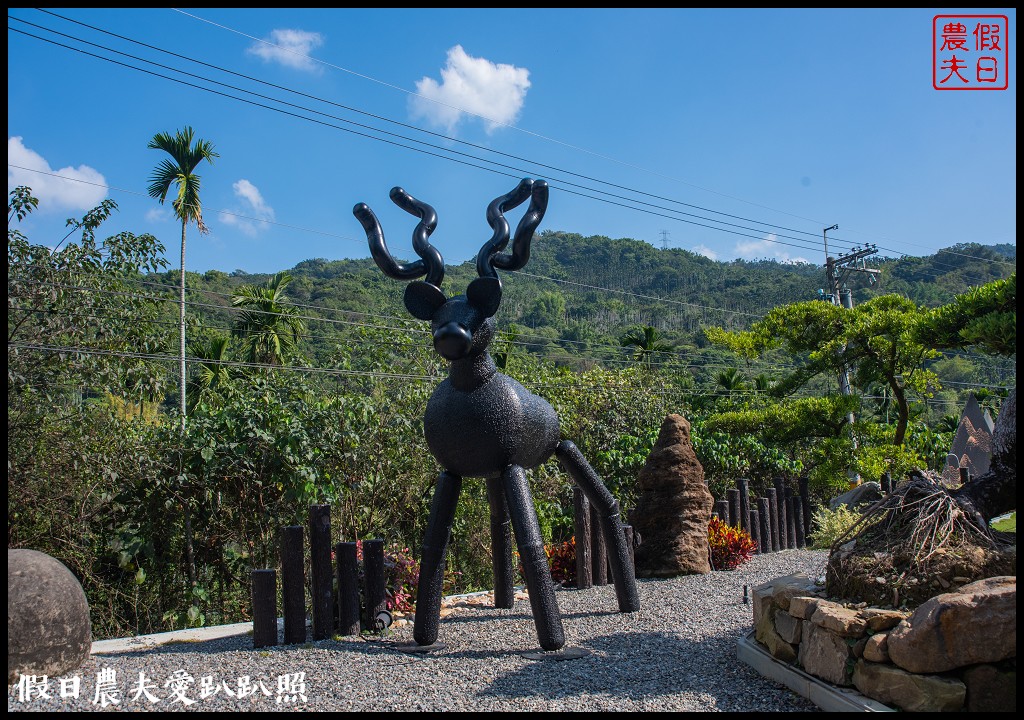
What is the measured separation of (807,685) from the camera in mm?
4242

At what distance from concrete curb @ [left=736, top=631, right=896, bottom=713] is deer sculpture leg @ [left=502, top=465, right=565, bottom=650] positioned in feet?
4.19

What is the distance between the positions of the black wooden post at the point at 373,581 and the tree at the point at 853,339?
8292 millimetres

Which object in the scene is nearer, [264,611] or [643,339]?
[264,611]

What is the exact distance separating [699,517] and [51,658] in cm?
666

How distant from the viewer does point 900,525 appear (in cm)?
→ 461

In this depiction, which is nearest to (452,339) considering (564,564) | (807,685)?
(807,685)

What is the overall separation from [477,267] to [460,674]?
9.37 feet

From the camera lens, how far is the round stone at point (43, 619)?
4.39 metres

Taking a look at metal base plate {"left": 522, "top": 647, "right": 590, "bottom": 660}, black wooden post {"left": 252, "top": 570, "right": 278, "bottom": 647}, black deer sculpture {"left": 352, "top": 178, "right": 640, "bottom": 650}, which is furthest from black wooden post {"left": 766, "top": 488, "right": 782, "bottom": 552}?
black wooden post {"left": 252, "top": 570, "right": 278, "bottom": 647}

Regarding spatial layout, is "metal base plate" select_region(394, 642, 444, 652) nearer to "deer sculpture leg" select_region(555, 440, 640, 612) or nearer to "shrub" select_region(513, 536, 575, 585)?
"deer sculpture leg" select_region(555, 440, 640, 612)

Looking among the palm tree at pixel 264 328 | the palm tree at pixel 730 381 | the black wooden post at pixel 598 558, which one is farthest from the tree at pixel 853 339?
the palm tree at pixel 264 328

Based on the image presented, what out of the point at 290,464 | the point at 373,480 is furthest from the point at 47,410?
the point at 373,480

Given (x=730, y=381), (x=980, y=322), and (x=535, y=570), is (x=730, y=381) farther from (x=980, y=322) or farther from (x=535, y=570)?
(x=535, y=570)

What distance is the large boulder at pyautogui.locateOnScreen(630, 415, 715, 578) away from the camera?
8.62m
